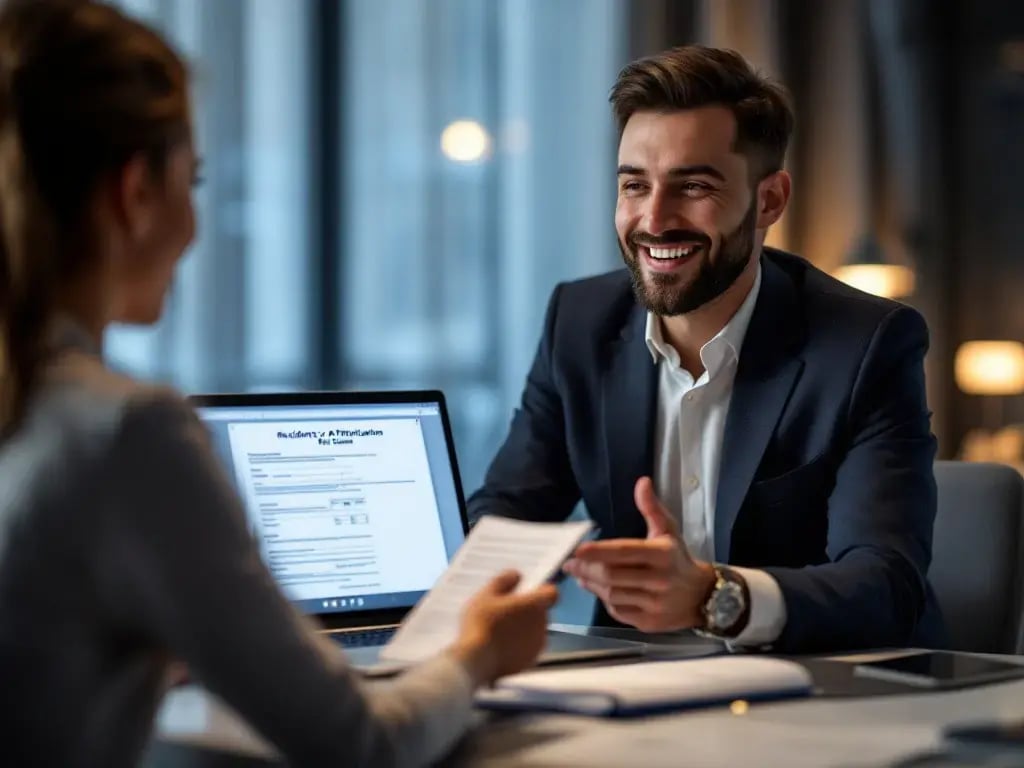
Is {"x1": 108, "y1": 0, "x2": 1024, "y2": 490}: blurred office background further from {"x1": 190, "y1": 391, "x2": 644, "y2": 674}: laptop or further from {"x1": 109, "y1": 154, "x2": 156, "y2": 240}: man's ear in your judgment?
{"x1": 109, "y1": 154, "x2": 156, "y2": 240}: man's ear

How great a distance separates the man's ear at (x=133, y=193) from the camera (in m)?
1.07

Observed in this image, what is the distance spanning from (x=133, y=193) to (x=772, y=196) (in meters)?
1.35

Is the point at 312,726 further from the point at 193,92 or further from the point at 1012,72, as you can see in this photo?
the point at 1012,72

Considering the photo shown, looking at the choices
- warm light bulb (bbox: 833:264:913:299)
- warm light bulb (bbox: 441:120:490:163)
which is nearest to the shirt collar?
warm light bulb (bbox: 441:120:490:163)

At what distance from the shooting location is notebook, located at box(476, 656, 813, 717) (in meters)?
1.29

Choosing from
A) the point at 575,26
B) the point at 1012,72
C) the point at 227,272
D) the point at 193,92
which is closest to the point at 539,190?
the point at 575,26

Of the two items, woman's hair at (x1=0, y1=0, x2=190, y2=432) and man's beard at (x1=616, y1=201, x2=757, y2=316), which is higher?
woman's hair at (x1=0, y1=0, x2=190, y2=432)

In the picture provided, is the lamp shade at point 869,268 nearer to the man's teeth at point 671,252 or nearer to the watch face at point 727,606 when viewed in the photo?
the man's teeth at point 671,252

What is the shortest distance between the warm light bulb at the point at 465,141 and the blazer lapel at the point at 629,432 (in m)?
2.52

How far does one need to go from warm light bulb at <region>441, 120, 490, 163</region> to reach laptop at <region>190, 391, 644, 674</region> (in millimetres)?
2845

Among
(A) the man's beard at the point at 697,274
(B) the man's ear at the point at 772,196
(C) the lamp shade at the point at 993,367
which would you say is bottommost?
(C) the lamp shade at the point at 993,367

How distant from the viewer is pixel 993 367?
21.2ft

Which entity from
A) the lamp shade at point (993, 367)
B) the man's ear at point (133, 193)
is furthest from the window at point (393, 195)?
the man's ear at point (133, 193)

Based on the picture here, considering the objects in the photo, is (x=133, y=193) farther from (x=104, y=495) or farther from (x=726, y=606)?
(x=726, y=606)
